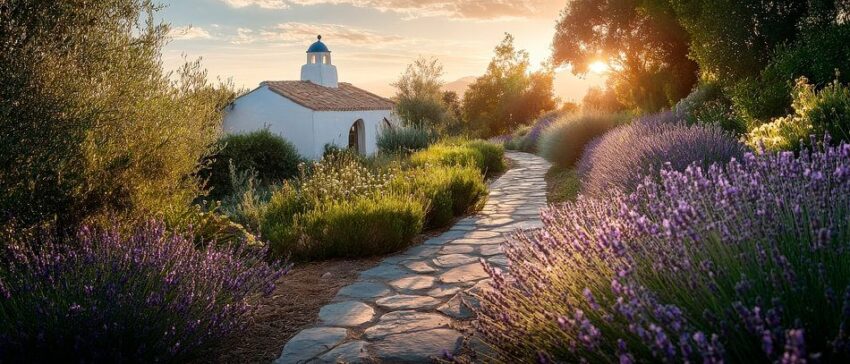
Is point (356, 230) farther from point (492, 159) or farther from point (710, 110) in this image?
point (710, 110)

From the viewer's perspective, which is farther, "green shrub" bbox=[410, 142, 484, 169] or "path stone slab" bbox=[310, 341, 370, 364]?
"green shrub" bbox=[410, 142, 484, 169]

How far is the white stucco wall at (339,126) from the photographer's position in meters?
22.5

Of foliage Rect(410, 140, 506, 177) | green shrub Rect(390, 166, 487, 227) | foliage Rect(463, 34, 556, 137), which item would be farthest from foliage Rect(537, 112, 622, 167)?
foliage Rect(463, 34, 556, 137)

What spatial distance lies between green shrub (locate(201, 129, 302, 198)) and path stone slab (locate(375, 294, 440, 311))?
1195 centimetres

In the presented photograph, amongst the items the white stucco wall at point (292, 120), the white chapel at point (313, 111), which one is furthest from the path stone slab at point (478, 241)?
the white stucco wall at point (292, 120)

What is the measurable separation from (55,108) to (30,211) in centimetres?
69

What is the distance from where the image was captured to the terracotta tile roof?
22797 millimetres

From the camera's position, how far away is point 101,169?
4.33m

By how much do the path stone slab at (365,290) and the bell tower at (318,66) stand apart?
935 inches

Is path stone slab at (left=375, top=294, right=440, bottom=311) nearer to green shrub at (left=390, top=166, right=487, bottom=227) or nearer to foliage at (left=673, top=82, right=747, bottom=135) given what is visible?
green shrub at (left=390, top=166, right=487, bottom=227)

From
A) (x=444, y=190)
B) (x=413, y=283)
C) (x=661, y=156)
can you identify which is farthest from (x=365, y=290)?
(x=661, y=156)

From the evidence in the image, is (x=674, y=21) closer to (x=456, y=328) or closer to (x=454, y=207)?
(x=454, y=207)

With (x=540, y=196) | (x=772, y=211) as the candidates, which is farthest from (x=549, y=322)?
(x=540, y=196)

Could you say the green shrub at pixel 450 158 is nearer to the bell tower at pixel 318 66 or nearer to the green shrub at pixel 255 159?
the green shrub at pixel 255 159
